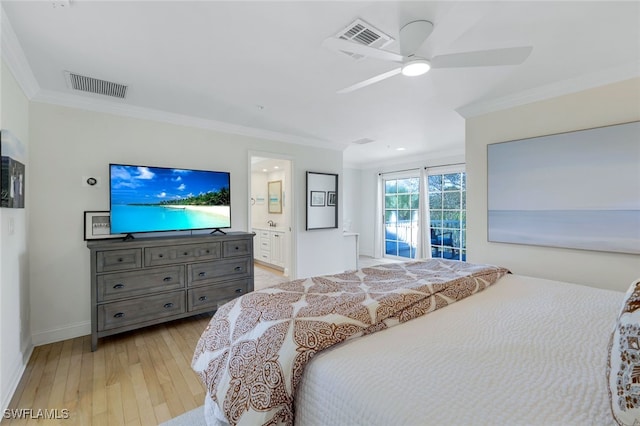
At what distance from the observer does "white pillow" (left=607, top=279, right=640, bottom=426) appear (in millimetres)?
652

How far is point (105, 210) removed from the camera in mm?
2963

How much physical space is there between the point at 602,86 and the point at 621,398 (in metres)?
2.87

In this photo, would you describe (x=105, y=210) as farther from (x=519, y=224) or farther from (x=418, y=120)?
(x=519, y=224)

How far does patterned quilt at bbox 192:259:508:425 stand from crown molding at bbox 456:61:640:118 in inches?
80.7

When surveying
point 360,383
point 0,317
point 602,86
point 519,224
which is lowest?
point 0,317

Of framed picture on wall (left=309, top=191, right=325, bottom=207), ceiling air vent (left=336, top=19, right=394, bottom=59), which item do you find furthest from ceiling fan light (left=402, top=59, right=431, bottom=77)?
framed picture on wall (left=309, top=191, right=325, bottom=207)

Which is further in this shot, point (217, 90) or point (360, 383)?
point (217, 90)

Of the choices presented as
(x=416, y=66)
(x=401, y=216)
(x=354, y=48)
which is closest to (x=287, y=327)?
(x=354, y=48)

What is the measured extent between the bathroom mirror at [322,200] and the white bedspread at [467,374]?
3.39m

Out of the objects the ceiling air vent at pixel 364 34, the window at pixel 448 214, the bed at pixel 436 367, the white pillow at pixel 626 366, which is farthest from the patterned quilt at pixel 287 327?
the window at pixel 448 214

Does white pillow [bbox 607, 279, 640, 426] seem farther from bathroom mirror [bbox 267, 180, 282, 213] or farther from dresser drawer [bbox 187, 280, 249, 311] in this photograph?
bathroom mirror [bbox 267, 180, 282, 213]

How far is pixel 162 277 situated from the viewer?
113 inches

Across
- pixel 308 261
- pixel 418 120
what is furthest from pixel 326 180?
pixel 418 120

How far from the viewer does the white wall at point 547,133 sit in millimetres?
2363
